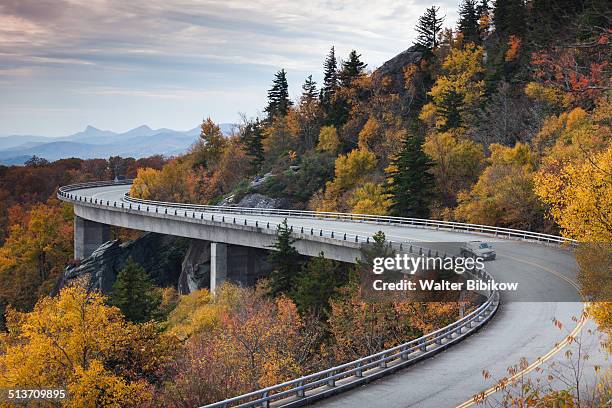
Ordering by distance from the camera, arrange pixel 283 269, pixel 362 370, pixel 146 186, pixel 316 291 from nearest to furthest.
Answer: pixel 362 370 < pixel 316 291 < pixel 283 269 < pixel 146 186

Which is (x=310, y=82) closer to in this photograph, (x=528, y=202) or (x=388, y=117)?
(x=388, y=117)

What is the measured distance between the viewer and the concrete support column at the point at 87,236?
285 feet

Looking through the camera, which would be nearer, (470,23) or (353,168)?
(353,168)

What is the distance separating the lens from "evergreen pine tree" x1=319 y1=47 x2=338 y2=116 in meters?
98.4

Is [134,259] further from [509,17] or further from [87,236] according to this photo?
[509,17]

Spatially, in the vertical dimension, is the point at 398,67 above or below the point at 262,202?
above

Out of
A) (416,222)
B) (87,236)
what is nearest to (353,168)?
(416,222)

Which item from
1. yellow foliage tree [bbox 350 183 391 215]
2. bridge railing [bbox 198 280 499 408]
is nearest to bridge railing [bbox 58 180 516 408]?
bridge railing [bbox 198 280 499 408]

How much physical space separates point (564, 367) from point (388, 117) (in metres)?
67.2

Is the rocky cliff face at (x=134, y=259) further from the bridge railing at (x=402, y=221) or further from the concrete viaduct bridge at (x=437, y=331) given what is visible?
the bridge railing at (x=402, y=221)

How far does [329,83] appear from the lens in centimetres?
10212

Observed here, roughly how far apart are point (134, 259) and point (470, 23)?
→ 205 ft

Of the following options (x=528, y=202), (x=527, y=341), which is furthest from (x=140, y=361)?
(x=528, y=202)

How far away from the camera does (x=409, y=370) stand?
67.4 ft
